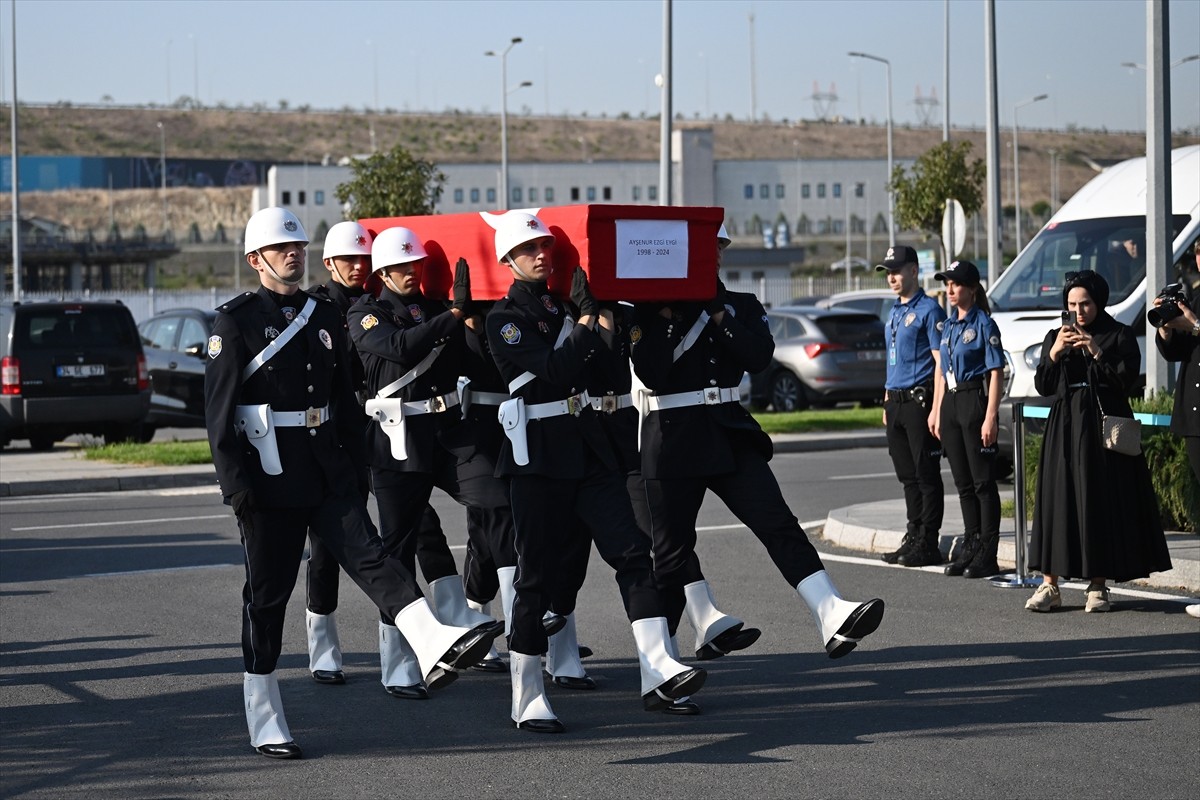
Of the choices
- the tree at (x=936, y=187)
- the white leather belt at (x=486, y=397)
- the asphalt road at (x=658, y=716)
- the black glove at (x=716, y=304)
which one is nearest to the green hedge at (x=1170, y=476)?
the asphalt road at (x=658, y=716)

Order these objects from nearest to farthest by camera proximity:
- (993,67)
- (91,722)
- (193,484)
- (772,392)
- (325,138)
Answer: (91,722) < (193,484) < (993,67) < (772,392) < (325,138)

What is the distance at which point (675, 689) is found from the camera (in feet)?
22.2

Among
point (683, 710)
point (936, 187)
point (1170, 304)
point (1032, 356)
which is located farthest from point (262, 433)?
point (936, 187)

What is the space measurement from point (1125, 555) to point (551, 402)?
3971 mm

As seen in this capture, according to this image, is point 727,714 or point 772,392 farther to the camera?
point 772,392

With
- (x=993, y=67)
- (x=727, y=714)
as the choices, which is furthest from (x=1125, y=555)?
(x=993, y=67)

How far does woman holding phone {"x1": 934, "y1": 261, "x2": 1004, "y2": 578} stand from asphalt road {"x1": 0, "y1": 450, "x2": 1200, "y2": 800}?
0.39 m

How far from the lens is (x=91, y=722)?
280 inches

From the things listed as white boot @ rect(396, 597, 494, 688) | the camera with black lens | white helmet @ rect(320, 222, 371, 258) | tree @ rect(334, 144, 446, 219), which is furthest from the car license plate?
tree @ rect(334, 144, 446, 219)

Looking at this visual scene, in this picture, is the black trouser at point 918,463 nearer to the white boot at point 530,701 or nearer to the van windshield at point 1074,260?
the van windshield at point 1074,260

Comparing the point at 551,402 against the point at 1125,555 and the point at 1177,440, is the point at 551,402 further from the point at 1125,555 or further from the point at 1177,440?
the point at 1177,440

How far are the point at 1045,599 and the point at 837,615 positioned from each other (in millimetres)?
2782

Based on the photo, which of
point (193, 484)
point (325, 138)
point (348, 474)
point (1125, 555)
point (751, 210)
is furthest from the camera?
point (325, 138)

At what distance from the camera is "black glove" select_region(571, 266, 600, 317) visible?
6.77 metres
